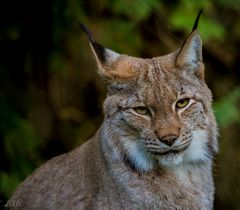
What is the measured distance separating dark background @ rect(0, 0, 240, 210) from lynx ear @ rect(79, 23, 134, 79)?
2844 millimetres

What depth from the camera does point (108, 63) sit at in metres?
6.38

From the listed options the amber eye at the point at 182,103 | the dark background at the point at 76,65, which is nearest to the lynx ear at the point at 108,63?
the amber eye at the point at 182,103

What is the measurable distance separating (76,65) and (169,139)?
554cm

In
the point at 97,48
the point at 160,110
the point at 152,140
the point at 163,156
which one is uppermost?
the point at 97,48

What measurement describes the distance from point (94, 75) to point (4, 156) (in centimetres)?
206

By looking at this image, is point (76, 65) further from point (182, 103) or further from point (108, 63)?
point (182, 103)

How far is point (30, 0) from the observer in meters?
10.2

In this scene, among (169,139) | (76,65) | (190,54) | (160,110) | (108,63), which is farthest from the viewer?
(76,65)

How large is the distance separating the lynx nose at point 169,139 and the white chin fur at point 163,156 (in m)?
0.19

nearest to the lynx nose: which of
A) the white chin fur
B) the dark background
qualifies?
the white chin fur

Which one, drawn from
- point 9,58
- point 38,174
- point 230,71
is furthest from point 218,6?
point 38,174

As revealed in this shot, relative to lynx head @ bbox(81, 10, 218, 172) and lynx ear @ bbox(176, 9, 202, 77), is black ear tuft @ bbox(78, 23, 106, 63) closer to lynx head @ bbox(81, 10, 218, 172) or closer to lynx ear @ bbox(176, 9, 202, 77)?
lynx head @ bbox(81, 10, 218, 172)

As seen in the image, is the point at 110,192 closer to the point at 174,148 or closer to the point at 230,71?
the point at 174,148

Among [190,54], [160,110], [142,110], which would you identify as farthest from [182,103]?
[190,54]
